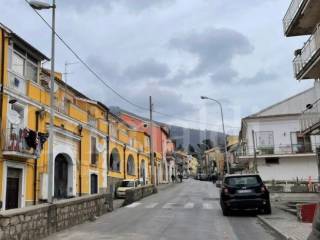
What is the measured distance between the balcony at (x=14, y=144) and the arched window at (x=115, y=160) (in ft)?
64.5

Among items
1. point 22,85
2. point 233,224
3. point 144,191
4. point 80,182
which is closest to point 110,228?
point 233,224

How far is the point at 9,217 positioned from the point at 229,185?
1021 cm

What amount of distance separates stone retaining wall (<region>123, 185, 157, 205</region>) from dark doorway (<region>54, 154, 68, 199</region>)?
174 inches

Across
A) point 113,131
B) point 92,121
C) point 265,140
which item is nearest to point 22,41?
point 92,121

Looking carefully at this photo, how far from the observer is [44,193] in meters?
24.1

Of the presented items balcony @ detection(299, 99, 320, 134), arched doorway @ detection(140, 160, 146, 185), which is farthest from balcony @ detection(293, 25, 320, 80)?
arched doorway @ detection(140, 160, 146, 185)

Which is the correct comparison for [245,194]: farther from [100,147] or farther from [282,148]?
[282,148]

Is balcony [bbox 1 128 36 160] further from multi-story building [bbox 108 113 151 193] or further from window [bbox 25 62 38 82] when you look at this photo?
multi-story building [bbox 108 113 151 193]

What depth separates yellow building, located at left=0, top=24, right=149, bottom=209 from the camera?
20812mm

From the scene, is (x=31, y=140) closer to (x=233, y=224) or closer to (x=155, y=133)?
(x=233, y=224)

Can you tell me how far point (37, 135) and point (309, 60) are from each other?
1378 cm

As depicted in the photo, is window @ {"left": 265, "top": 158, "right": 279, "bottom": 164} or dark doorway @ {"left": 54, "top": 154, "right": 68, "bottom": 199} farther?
window @ {"left": 265, "top": 158, "right": 279, "bottom": 164}

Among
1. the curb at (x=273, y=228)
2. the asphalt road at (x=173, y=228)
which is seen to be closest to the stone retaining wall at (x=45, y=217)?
the asphalt road at (x=173, y=228)

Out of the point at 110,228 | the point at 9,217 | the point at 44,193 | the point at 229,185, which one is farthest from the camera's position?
the point at 44,193
